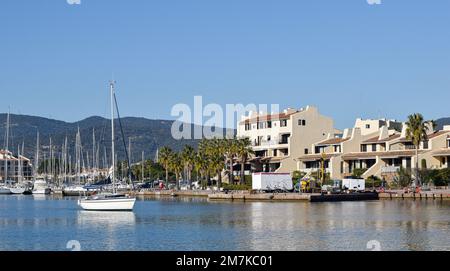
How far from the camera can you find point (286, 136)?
440ft

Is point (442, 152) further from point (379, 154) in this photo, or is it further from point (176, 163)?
point (176, 163)

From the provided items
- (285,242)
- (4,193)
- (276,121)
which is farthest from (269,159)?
(285,242)

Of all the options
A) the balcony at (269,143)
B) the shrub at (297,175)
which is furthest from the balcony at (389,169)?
the balcony at (269,143)

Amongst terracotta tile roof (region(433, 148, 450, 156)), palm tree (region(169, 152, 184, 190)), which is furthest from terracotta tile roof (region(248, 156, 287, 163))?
terracotta tile roof (region(433, 148, 450, 156))

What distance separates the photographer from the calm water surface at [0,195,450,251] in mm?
42969

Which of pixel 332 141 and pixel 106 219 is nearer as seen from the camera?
pixel 106 219

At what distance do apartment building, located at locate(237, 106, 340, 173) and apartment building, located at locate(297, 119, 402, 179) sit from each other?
224 cm

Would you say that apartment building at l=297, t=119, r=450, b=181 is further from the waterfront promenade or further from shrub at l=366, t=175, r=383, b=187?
the waterfront promenade

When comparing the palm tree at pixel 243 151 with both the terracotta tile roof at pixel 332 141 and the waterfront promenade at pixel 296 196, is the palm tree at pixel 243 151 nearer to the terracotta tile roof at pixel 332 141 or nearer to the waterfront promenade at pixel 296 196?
the terracotta tile roof at pixel 332 141

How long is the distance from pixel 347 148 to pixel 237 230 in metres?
74.2

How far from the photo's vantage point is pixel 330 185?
373 ft

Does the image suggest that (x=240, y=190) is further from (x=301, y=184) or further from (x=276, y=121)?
(x=276, y=121)

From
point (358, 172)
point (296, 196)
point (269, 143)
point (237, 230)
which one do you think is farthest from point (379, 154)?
point (237, 230)
